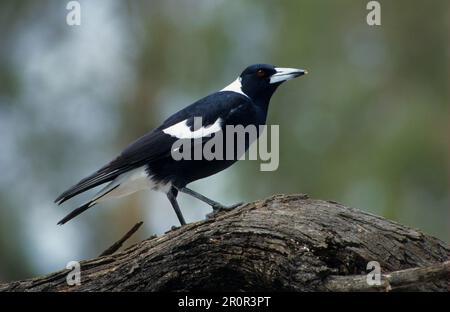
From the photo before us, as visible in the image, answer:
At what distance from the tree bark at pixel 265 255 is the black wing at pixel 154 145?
913 mm

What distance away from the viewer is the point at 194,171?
6301mm

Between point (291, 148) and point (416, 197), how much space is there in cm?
146

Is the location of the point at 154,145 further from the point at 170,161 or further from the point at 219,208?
the point at 219,208

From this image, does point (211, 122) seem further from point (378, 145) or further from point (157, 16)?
point (157, 16)

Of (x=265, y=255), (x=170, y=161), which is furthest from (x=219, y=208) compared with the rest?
(x=265, y=255)

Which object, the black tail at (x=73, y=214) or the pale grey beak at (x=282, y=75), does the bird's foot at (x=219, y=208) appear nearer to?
the black tail at (x=73, y=214)

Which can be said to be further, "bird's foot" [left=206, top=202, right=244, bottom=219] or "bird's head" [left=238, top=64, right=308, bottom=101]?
"bird's head" [left=238, top=64, right=308, bottom=101]

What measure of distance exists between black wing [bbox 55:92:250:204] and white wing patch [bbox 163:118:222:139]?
3cm

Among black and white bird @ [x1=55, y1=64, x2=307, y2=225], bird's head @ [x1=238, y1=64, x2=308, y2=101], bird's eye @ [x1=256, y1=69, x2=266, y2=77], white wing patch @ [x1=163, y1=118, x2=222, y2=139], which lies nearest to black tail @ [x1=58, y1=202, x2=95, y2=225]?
black and white bird @ [x1=55, y1=64, x2=307, y2=225]

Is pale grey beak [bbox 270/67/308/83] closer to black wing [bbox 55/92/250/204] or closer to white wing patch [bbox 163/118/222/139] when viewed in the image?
black wing [bbox 55/92/250/204]

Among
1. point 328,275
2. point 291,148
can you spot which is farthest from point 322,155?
point 328,275

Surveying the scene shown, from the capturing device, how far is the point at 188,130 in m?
6.34

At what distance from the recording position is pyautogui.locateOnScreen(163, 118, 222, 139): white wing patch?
20.7 ft

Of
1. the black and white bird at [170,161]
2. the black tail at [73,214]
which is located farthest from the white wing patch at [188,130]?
the black tail at [73,214]
